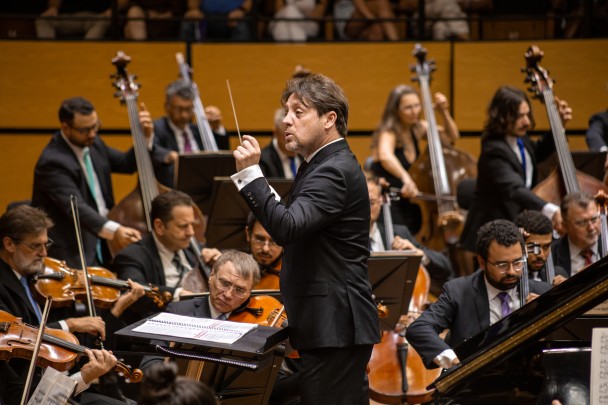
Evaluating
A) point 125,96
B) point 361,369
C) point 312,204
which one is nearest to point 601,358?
point 361,369

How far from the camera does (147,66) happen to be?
6984 millimetres

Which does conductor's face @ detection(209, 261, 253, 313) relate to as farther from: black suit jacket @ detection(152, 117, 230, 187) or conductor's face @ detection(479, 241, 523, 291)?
black suit jacket @ detection(152, 117, 230, 187)

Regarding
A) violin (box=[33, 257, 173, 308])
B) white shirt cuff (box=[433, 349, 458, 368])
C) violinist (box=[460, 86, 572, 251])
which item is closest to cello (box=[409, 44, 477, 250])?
violinist (box=[460, 86, 572, 251])

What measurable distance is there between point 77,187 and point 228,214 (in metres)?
0.88

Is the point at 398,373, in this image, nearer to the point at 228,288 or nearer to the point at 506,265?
the point at 506,265

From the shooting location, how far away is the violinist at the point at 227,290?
3633 mm

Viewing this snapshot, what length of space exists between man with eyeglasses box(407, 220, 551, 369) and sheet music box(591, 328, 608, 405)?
1.15 m

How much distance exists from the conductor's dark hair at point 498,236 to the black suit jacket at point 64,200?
2.13m

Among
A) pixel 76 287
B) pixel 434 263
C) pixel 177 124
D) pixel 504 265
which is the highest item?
pixel 177 124

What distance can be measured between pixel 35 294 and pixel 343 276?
170cm

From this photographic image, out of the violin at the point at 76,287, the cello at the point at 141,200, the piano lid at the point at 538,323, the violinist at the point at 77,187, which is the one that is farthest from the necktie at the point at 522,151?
the piano lid at the point at 538,323

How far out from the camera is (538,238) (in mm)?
4391

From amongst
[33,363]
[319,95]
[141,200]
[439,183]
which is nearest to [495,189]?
[439,183]

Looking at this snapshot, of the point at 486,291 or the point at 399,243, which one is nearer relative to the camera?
the point at 486,291
